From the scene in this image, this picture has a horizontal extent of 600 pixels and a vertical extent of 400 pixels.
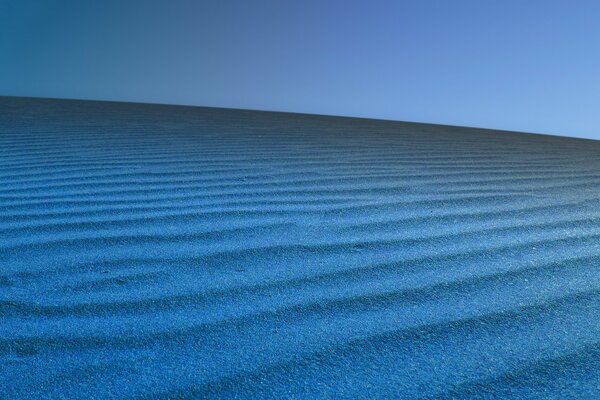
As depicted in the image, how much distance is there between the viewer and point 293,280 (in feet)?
5.43

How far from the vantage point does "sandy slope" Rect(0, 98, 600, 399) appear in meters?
1.18

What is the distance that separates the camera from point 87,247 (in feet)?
6.29

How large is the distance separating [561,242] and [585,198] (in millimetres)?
895

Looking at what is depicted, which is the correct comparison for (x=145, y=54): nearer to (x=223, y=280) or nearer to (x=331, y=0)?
(x=331, y=0)

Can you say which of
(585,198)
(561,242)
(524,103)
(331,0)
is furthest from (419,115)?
(561,242)

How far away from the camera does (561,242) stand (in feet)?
6.64

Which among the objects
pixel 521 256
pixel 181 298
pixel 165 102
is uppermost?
pixel 165 102

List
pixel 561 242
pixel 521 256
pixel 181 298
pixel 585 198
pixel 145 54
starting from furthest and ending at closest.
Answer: pixel 145 54, pixel 585 198, pixel 561 242, pixel 521 256, pixel 181 298

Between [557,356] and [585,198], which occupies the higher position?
[585,198]

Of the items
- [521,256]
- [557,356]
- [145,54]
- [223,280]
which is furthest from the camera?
[145,54]

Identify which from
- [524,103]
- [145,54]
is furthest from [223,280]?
[145,54]

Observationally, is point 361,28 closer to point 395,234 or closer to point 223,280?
point 395,234

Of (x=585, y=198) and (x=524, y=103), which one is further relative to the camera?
(x=524, y=103)

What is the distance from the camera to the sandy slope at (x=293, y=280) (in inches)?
46.5
